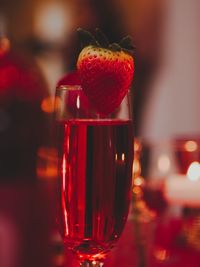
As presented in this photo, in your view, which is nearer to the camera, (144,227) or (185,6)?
(144,227)

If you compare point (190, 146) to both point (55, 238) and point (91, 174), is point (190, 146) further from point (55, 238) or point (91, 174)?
point (91, 174)

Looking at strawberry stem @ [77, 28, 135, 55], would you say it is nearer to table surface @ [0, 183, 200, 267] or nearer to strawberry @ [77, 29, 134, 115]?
strawberry @ [77, 29, 134, 115]

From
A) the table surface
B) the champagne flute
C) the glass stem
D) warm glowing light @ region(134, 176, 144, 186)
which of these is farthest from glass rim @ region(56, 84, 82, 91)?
warm glowing light @ region(134, 176, 144, 186)

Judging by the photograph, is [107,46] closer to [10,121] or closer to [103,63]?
[103,63]

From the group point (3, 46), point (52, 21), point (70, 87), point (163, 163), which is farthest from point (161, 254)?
point (52, 21)

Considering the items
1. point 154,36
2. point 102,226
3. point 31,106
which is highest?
point 154,36

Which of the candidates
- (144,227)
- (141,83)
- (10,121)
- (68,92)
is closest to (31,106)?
(10,121)

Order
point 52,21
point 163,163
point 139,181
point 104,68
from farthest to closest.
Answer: point 52,21 → point 163,163 → point 139,181 → point 104,68
